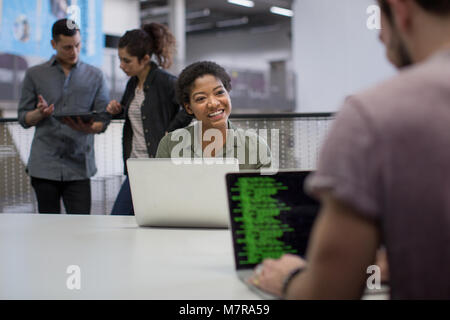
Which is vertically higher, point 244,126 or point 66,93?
point 66,93

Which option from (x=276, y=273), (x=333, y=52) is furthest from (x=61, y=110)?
(x=333, y=52)

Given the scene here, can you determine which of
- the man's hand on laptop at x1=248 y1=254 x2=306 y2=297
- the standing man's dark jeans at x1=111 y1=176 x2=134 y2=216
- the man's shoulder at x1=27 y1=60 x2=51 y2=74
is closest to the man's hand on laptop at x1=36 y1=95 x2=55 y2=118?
the man's shoulder at x1=27 y1=60 x2=51 y2=74

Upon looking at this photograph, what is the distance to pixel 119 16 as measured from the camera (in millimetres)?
9398

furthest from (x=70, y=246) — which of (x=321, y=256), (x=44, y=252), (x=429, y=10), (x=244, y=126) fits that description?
(x=244, y=126)

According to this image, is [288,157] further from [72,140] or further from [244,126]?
[72,140]

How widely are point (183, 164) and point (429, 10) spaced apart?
975mm

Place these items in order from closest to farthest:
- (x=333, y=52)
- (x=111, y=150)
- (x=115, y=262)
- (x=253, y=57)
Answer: (x=115, y=262) → (x=111, y=150) → (x=333, y=52) → (x=253, y=57)

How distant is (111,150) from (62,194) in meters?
0.81

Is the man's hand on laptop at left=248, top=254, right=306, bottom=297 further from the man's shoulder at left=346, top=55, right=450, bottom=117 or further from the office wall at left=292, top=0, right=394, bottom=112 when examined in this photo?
the office wall at left=292, top=0, right=394, bottom=112

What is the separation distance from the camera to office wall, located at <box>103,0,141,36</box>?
9.08 meters

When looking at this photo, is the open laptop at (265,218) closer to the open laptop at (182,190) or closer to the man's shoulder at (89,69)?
the open laptop at (182,190)

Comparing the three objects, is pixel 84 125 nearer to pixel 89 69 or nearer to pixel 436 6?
pixel 89 69

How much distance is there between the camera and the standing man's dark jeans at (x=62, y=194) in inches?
110
